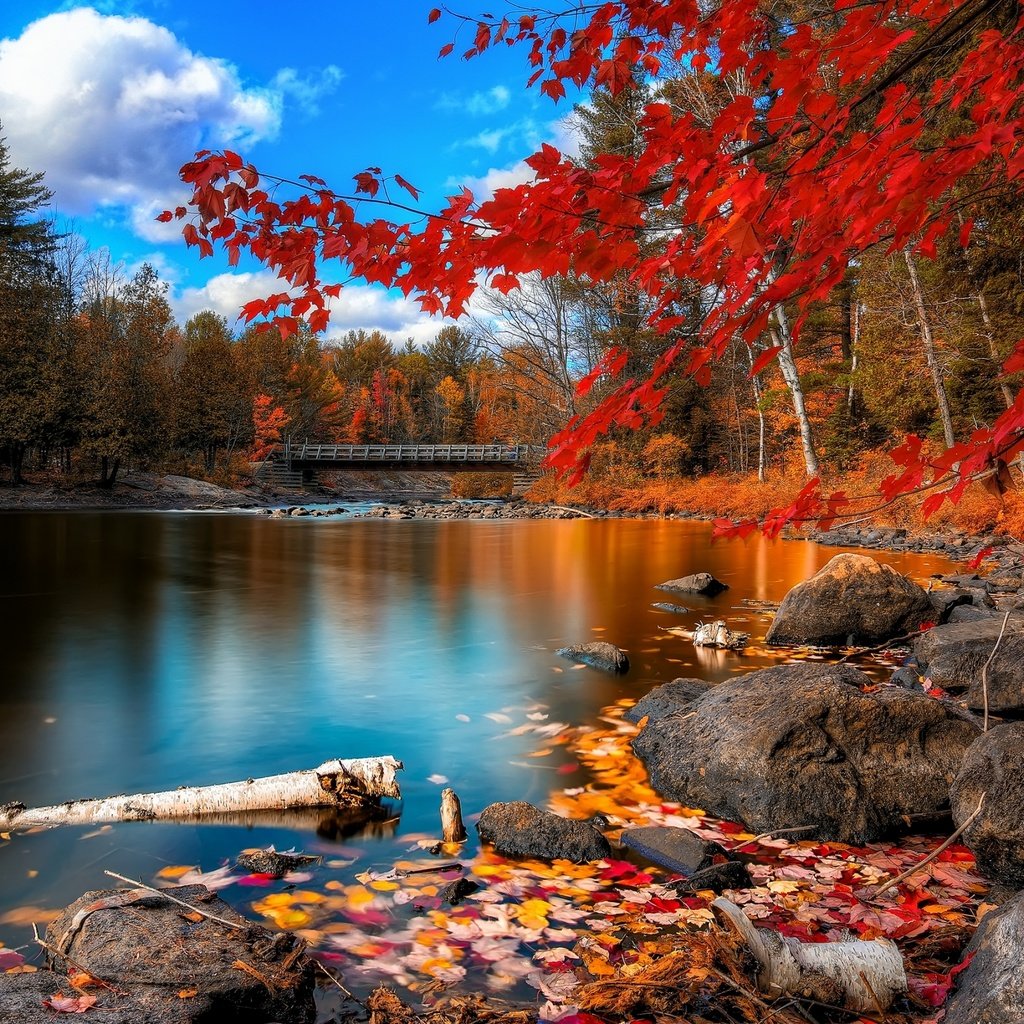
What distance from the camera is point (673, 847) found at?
12.7ft

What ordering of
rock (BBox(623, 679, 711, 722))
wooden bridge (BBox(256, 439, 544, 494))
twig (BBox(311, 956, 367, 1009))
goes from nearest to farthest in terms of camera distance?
1. twig (BBox(311, 956, 367, 1009))
2. rock (BBox(623, 679, 711, 722))
3. wooden bridge (BBox(256, 439, 544, 494))

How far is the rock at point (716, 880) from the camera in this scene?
3.50 metres

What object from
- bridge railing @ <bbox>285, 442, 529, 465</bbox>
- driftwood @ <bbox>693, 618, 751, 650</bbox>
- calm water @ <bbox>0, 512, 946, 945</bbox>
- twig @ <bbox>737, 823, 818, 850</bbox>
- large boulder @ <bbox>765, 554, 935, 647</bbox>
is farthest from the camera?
bridge railing @ <bbox>285, 442, 529, 465</bbox>

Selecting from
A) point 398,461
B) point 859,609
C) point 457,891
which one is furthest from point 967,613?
point 398,461

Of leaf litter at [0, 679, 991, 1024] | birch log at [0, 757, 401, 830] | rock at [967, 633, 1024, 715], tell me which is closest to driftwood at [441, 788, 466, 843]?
leaf litter at [0, 679, 991, 1024]

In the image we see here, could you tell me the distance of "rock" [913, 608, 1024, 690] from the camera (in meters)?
6.26

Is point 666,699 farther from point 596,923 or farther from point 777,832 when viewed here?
point 596,923

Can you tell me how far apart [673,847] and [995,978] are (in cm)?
174

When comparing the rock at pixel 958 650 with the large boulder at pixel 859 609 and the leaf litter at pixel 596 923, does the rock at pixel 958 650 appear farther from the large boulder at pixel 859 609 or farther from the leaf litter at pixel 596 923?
the leaf litter at pixel 596 923

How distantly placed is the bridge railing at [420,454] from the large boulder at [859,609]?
1544 inches

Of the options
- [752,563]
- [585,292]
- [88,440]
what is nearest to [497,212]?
[752,563]

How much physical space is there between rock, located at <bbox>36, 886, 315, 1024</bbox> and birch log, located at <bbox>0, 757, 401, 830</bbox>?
126 cm

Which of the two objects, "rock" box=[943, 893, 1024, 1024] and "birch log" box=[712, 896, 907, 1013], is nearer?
"rock" box=[943, 893, 1024, 1024]

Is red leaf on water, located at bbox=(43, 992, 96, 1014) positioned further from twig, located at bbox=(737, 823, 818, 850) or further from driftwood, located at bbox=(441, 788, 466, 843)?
twig, located at bbox=(737, 823, 818, 850)
